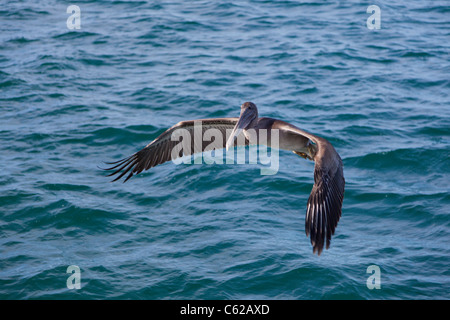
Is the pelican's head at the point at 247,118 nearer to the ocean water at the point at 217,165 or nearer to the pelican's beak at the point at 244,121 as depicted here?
the pelican's beak at the point at 244,121

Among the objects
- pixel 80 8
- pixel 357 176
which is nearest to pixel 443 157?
pixel 357 176

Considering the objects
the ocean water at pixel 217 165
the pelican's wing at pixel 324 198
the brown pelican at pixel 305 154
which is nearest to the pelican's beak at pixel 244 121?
the brown pelican at pixel 305 154

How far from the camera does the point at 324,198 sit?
24.2 feet

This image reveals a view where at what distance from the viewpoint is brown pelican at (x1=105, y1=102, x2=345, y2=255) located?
7.25m

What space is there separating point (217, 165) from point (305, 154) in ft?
13.8

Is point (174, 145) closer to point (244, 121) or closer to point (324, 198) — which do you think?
point (244, 121)

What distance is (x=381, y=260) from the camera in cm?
1000

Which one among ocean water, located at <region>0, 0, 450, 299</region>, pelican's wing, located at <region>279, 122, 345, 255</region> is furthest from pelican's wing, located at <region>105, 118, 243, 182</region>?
pelican's wing, located at <region>279, 122, 345, 255</region>

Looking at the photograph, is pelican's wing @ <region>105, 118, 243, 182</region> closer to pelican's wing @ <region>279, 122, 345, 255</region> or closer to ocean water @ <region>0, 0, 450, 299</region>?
ocean water @ <region>0, 0, 450, 299</region>

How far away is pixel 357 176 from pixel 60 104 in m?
6.94

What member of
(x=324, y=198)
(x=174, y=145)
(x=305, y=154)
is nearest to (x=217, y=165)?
(x=174, y=145)

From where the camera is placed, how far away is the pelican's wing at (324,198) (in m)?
7.18

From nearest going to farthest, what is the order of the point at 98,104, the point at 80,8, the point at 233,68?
the point at 98,104 → the point at 233,68 → the point at 80,8

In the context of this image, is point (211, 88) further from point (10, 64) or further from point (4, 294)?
point (4, 294)
